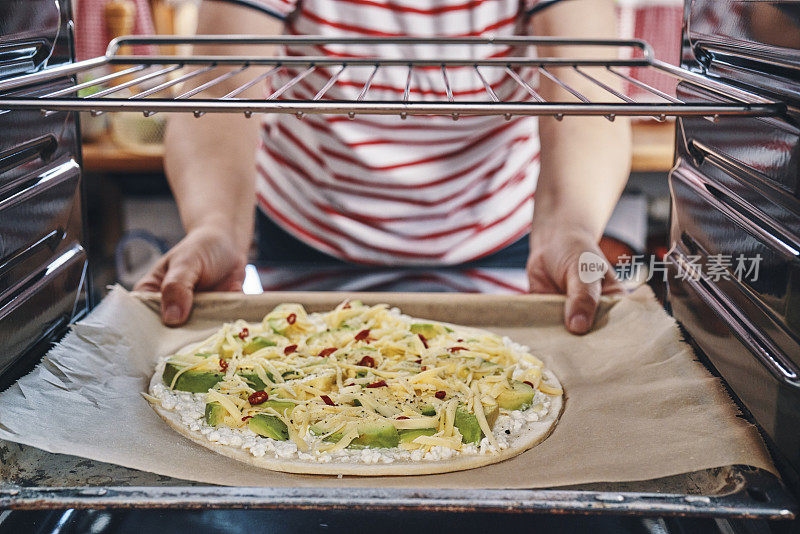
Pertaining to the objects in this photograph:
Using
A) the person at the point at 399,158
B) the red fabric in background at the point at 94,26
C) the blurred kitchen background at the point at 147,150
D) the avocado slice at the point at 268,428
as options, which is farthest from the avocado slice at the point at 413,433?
the red fabric in background at the point at 94,26

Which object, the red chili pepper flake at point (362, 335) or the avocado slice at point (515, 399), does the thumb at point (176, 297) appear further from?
the avocado slice at point (515, 399)

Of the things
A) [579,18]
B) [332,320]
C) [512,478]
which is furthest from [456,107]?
[579,18]

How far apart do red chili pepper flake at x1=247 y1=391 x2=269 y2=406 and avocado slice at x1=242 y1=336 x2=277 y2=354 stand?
21 centimetres

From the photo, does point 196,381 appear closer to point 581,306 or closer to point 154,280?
point 154,280

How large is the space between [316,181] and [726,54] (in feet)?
5.09

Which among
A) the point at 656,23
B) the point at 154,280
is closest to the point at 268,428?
the point at 154,280

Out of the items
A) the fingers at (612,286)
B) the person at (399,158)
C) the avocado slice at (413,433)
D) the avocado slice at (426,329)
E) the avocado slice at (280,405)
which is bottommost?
the avocado slice at (413,433)

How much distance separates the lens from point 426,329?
5.76 ft

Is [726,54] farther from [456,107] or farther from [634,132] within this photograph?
[634,132]

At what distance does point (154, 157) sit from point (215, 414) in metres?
3.14

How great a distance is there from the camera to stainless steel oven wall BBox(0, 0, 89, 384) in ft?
4.10

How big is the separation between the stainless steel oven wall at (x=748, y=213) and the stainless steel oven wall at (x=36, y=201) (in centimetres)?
118

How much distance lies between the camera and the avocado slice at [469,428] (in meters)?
1.33

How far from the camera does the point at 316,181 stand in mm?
2572
